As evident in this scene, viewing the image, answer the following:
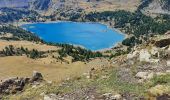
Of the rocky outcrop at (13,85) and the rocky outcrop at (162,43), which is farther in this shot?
the rocky outcrop at (162,43)

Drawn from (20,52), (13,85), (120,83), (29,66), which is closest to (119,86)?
(120,83)

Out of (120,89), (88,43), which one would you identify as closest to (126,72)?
(120,89)

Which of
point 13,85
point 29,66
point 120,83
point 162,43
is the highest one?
point 162,43

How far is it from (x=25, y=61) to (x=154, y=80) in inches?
3221

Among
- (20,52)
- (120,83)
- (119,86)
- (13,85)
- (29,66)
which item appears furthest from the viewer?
(20,52)

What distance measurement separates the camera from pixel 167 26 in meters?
198

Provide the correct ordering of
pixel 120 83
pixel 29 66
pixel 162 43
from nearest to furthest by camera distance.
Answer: pixel 120 83 < pixel 162 43 < pixel 29 66

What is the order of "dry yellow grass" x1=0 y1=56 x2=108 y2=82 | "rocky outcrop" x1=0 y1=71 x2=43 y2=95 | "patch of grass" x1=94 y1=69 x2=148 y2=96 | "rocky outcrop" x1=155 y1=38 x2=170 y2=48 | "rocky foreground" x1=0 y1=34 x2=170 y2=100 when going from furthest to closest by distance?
"dry yellow grass" x1=0 y1=56 x2=108 y2=82 → "rocky outcrop" x1=155 y1=38 x2=170 y2=48 → "rocky outcrop" x1=0 y1=71 x2=43 y2=95 → "patch of grass" x1=94 y1=69 x2=148 y2=96 → "rocky foreground" x1=0 y1=34 x2=170 y2=100

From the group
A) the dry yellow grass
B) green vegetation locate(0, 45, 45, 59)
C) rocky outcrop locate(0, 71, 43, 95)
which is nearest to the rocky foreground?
rocky outcrop locate(0, 71, 43, 95)

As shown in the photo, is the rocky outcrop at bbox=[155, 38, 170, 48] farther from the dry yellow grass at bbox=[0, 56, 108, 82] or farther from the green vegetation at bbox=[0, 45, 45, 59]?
the green vegetation at bbox=[0, 45, 45, 59]

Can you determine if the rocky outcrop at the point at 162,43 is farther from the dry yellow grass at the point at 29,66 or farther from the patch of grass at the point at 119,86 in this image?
the dry yellow grass at the point at 29,66

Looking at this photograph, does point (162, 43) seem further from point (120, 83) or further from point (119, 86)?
point (119, 86)

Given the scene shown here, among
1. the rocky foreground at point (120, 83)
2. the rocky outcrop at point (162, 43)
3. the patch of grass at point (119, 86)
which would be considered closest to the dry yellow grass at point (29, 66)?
the rocky outcrop at point (162, 43)

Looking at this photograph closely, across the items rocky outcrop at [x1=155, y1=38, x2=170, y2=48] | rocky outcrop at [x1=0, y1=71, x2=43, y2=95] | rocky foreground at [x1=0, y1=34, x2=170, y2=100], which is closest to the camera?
rocky foreground at [x1=0, y1=34, x2=170, y2=100]
